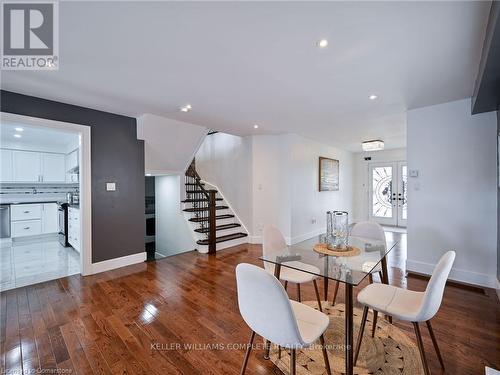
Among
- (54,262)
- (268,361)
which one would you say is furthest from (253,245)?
(54,262)

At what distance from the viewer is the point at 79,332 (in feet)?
6.42

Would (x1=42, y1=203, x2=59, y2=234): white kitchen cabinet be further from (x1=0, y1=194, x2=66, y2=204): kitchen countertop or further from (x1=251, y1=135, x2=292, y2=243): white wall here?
(x1=251, y1=135, x2=292, y2=243): white wall

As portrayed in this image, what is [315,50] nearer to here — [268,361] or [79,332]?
[268,361]

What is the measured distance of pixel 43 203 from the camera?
551cm

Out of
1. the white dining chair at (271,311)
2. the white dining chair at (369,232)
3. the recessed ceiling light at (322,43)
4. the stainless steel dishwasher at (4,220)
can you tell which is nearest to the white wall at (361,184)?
the white dining chair at (369,232)

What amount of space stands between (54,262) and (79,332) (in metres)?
2.55

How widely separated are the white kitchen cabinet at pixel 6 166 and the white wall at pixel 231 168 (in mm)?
4271

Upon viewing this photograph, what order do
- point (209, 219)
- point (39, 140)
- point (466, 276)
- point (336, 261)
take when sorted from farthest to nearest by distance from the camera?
point (39, 140)
point (209, 219)
point (466, 276)
point (336, 261)

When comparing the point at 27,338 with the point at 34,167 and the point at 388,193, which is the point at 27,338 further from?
the point at 388,193

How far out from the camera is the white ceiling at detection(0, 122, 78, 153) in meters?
4.33

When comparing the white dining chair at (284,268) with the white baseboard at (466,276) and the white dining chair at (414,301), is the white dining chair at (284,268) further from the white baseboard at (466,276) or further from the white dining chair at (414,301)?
the white baseboard at (466,276)

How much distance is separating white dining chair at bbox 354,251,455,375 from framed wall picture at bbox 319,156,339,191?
407 cm

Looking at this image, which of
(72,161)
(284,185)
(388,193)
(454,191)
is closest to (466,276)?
(454,191)

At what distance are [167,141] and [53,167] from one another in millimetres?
3976
